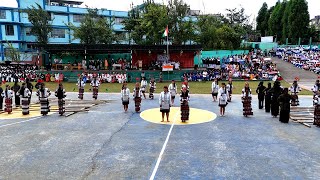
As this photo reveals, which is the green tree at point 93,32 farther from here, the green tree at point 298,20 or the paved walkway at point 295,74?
the green tree at point 298,20

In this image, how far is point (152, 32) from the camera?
46875 mm

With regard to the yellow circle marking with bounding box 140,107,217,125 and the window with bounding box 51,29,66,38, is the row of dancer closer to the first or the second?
the yellow circle marking with bounding box 140,107,217,125

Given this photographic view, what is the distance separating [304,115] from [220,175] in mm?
10415

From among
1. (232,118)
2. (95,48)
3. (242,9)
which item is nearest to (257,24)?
(242,9)

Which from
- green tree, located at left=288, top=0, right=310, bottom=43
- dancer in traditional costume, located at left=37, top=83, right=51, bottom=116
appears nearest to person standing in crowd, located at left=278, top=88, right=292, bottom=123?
dancer in traditional costume, located at left=37, top=83, right=51, bottom=116

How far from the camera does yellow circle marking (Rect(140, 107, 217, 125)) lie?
14922 millimetres

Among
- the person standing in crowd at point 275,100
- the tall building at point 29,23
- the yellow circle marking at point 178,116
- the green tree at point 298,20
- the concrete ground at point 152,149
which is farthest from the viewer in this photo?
the green tree at point 298,20

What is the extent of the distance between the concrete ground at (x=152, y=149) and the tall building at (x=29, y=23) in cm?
3984

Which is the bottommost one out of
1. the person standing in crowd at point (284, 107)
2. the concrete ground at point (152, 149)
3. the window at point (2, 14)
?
the concrete ground at point (152, 149)

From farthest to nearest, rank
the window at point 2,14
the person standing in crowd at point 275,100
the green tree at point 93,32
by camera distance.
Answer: the window at point 2,14, the green tree at point 93,32, the person standing in crowd at point 275,100

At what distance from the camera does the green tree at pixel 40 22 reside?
48219mm

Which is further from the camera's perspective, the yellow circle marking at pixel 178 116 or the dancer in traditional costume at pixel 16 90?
the dancer in traditional costume at pixel 16 90

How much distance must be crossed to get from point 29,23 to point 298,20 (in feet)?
172

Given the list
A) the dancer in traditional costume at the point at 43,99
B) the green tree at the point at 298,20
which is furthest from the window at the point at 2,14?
the green tree at the point at 298,20
